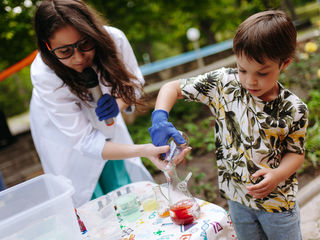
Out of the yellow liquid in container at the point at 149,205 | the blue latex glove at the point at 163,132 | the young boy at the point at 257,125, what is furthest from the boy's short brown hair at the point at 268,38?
the yellow liquid in container at the point at 149,205

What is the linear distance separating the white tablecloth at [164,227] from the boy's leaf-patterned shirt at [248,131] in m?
0.20

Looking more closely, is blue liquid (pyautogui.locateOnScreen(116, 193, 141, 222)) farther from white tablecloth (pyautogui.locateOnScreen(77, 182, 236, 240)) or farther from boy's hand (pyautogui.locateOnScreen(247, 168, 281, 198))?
boy's hand (pyautogui.locateOnScreen(247, 168, 281, 198))

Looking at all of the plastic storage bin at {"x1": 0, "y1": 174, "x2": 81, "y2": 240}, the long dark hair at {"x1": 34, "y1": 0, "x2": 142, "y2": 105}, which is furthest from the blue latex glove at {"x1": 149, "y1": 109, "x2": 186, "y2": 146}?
the long dark hair at {"x1": 34, "y1": 0, "x2": 142, "y2": 105}

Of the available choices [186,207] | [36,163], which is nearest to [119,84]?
[186,207]

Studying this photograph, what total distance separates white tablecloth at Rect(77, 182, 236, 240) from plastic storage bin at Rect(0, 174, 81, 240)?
195mm

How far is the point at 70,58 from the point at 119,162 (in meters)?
0.83

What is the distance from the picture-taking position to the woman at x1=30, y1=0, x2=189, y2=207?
1451mm

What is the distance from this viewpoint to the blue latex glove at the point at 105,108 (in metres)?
1.59

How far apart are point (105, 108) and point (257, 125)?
2.71ft

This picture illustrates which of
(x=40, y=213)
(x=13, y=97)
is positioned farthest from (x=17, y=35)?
(x=13, y=97)

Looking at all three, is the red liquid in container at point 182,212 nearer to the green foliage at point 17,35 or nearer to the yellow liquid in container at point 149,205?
the yellow liquid in container at point 149,205

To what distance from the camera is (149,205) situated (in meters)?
1.34

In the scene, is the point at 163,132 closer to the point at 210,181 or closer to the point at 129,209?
the point at 129,209

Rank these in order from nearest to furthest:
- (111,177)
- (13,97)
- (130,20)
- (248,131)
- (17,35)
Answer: (248,131) < (111,177) < (17,35) < (130,20) < (13,97)
